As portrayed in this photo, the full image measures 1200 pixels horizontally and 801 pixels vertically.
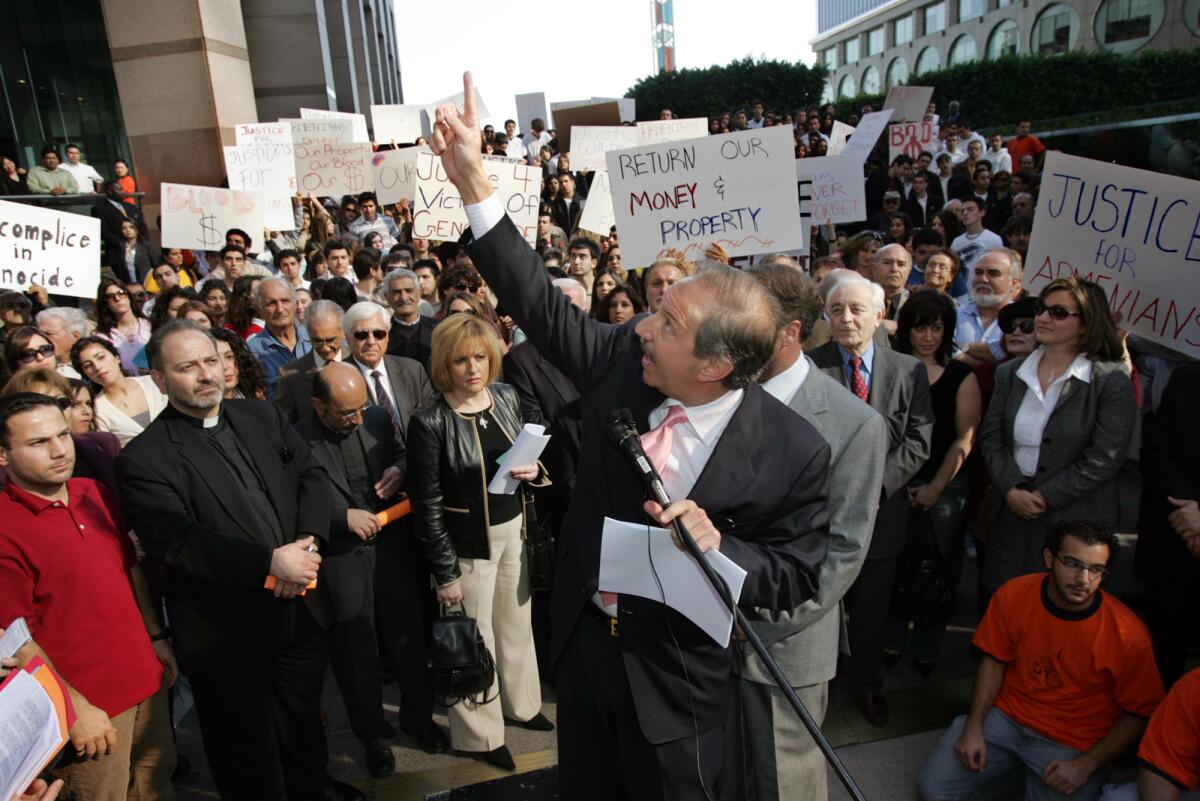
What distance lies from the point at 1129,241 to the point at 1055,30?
190ft

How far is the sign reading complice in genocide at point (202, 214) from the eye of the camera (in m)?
8.01

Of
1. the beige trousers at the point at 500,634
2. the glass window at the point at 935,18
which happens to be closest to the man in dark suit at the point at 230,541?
the beige trousers at the point at 500,634

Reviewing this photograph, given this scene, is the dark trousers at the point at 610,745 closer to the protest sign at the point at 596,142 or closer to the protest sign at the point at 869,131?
the protest sign at the point at 596,142

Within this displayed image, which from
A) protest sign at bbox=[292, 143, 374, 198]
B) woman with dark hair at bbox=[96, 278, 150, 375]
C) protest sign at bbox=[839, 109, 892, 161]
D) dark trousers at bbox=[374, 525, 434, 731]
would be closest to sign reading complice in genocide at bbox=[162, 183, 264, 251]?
protest sign at bbox=[292, 143, 374, 198]

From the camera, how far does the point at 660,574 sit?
192 cm

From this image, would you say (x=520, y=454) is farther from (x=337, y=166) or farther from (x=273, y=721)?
(x=337, y=166)

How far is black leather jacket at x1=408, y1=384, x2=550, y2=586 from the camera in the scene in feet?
11.0

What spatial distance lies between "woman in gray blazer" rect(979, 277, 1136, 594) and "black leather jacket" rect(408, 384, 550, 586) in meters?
2.40

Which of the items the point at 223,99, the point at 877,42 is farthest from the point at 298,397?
the point at 877,42

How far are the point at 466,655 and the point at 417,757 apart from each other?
0.91 meters

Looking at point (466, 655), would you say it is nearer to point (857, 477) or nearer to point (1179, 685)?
point (857, 477)

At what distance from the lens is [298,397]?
13.6 ft

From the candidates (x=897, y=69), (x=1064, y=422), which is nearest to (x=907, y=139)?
(x=1064, y=422)

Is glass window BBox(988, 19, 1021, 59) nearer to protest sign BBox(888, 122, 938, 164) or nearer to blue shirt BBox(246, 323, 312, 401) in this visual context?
protest sign BBox(888, 122, 938, 164)
